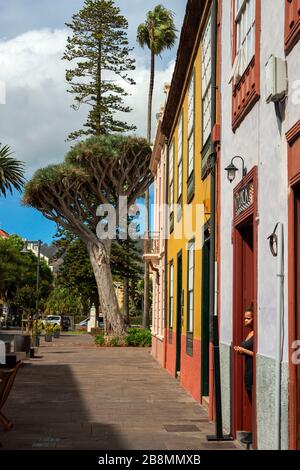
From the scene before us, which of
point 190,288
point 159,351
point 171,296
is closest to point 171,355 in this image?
point 171,296

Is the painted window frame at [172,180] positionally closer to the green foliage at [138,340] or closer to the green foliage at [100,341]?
the green foliage at [138,340]

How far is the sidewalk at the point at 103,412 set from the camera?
9227 mm

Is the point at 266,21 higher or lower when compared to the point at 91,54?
lower

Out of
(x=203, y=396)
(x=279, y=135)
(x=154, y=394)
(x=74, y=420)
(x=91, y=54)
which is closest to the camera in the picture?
(x=279, y=135)

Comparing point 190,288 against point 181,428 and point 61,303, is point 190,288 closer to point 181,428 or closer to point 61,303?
point 181,428

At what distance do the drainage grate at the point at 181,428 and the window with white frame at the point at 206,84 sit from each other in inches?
193

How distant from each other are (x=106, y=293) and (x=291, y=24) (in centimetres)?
2971

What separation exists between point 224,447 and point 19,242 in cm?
7458

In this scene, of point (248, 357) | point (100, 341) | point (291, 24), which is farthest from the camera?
point (100, 341)

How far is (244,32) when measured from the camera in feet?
31.7

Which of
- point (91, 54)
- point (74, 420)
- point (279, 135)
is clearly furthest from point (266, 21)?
point (91, 54)

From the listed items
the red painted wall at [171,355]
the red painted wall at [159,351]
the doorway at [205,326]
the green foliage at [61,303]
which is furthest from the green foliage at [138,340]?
the green foliage at [61,303]
